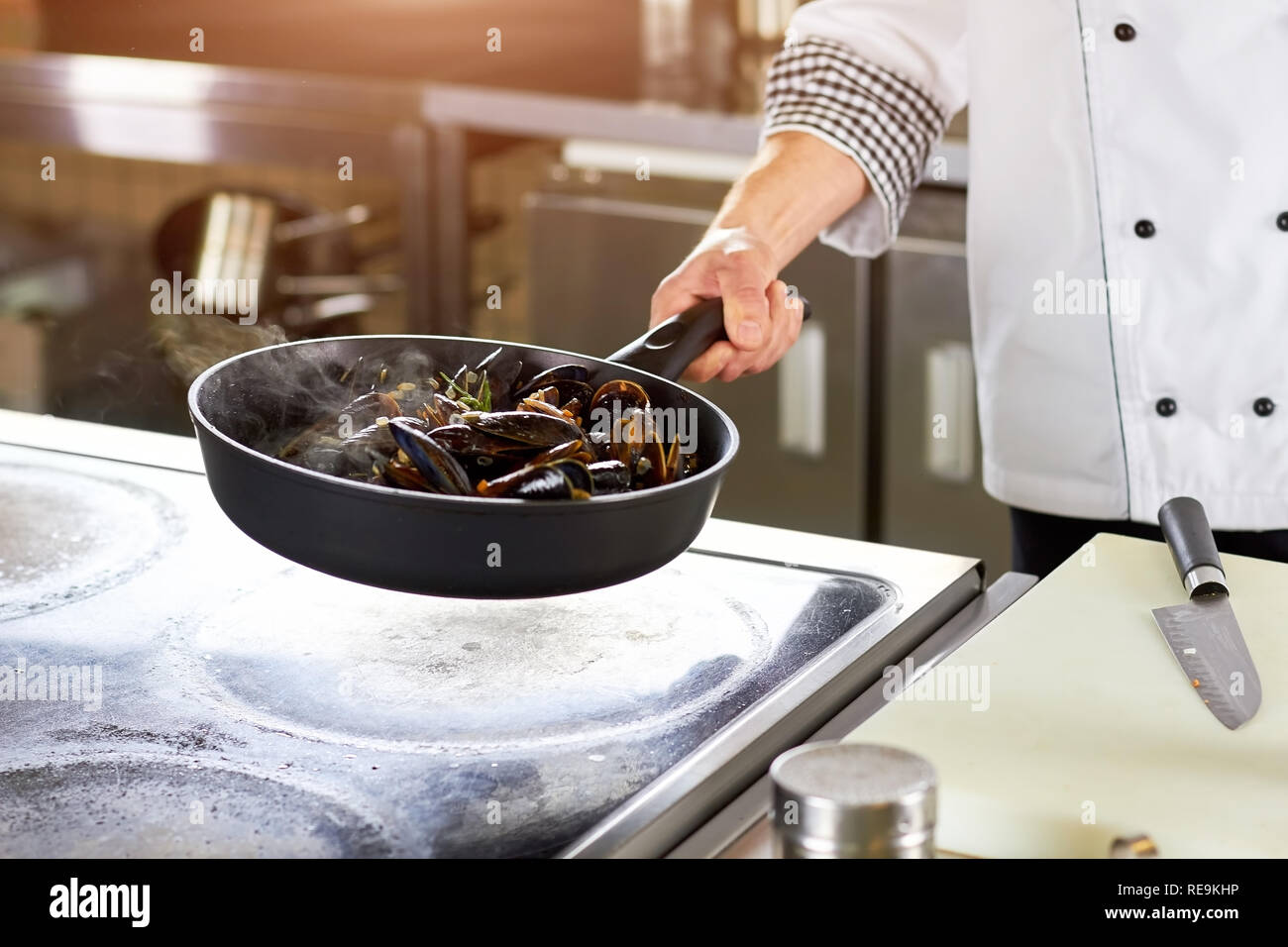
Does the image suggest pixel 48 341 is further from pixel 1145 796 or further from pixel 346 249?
pixel 1145 796

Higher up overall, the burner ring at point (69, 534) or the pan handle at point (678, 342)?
the pan handle at point (678, 342)

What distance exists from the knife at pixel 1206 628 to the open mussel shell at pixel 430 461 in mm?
431

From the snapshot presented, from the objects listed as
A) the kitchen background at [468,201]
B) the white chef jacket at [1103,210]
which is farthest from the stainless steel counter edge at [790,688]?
the kitchen background at [468,201]

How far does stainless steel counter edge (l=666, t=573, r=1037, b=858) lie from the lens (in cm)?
73

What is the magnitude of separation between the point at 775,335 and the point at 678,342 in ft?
0.43

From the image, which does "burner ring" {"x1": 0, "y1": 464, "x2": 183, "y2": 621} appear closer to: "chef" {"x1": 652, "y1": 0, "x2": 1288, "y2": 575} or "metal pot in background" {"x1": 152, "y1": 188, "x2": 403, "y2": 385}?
"chef" {"x1": 652, "y1": 0, "x2": 1288, "y2": 575}

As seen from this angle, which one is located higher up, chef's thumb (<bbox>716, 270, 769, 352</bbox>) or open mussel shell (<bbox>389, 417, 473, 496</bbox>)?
chef's thumb (<bbox>716, 270, 769, 352</bbox>)

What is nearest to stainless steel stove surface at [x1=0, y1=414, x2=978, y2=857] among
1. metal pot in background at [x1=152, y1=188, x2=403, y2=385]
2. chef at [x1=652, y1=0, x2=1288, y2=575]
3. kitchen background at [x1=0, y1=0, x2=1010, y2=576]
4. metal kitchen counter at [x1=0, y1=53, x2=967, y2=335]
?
chef at [x1=652, y1=0, x2=1288, y2=575]

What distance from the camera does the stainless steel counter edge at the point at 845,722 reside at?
2.41ft

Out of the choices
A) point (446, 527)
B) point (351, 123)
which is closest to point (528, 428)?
point (446, 527)

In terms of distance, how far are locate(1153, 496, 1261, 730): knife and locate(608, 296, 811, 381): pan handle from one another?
0.34 m

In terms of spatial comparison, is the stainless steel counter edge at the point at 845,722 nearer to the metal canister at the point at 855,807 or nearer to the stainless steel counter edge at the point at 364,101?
the metal canister at the point at 855,807

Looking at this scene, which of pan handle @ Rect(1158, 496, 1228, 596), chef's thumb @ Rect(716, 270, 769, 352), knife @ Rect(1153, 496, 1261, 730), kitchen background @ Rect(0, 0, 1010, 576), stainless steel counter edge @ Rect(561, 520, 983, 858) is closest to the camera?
stainless steel counter edge @ Rect(561, 520, 983, 858)
